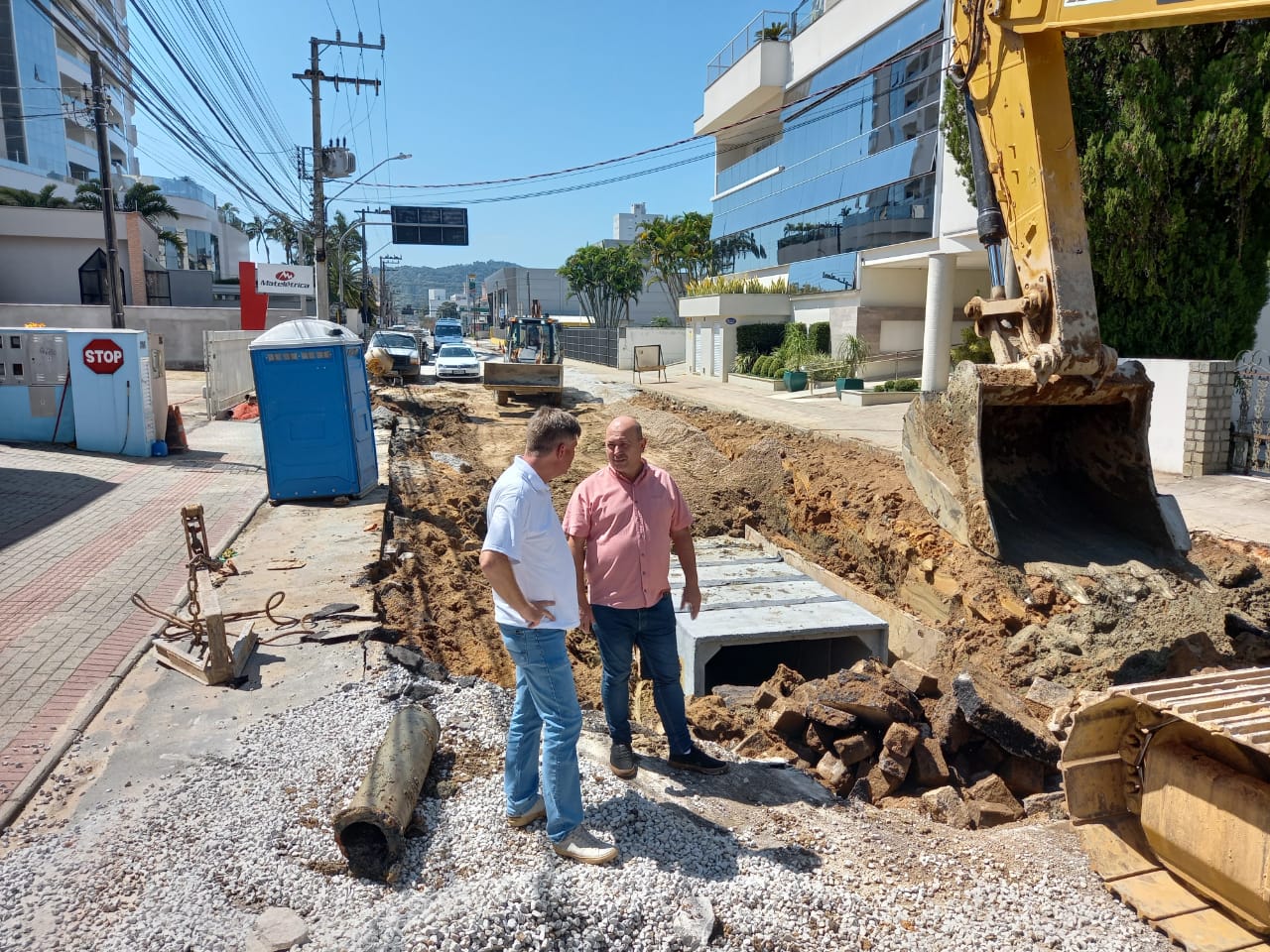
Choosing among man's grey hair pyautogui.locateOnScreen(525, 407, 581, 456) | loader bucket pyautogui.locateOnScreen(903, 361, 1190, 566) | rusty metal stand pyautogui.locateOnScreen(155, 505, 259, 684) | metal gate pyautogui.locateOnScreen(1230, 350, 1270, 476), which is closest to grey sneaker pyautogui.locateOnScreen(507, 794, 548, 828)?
man's grey hair pyautogui.locateOnScreen(525, 407, 581, 456)

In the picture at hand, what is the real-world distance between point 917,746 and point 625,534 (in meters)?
2.35

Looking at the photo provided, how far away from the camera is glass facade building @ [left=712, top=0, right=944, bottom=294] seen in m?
21.6

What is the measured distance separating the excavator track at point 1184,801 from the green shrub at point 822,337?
2317 cm

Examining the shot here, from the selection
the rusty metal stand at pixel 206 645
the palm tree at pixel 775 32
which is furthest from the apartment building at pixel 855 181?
the rusty metal stand at pixel 206 645

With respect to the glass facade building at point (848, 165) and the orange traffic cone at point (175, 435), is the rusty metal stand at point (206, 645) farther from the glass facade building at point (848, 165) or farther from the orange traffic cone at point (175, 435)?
the glass facade building at point (848, 165)

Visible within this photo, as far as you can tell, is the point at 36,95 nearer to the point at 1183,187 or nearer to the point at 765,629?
the point at 1183,187

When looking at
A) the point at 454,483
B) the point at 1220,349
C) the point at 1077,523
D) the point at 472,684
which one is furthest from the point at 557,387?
the point at 472,684

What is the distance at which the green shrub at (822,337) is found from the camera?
26234 millimetres

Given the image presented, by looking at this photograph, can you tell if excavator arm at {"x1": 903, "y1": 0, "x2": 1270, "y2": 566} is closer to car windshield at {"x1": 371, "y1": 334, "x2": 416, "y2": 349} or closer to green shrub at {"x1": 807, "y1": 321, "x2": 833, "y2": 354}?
green shrub at {"x1": 807, "y1": 321, "x2": 833, "y2": 354}

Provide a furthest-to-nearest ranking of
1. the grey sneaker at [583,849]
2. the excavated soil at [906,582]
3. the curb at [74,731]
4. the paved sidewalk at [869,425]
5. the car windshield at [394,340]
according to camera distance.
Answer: the car windshield at [394,340], the paved sidewalk at [869,425], the excavated soil at [906,582], the curb at [74,731], the grey sneaker at [583,849]

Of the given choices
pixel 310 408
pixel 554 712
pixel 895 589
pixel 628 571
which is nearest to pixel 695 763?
pixel 628 571

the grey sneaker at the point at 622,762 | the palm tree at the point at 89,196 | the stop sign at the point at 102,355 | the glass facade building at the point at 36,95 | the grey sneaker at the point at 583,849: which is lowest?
the grey sneaker at the point at 622,762

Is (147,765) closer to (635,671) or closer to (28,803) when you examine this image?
(28,803)

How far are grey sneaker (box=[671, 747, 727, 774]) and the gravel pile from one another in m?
0.32
